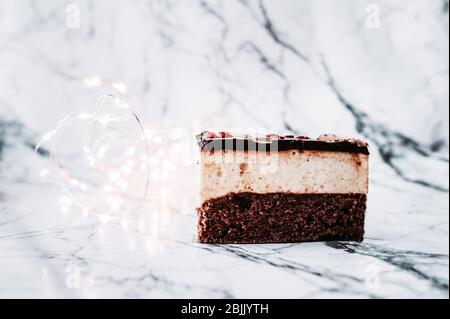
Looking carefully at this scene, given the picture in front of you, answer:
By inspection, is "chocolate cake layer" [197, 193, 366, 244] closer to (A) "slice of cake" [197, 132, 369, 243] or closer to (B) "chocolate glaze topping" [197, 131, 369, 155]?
(A) "slice of cake" [197, 132, 369, 243]

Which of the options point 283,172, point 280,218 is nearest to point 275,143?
point 283,172

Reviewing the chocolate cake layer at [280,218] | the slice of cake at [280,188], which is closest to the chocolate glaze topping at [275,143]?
the slice of cake at [280,188]

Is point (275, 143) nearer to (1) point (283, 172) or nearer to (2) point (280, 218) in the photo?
(1) point (283, 172)

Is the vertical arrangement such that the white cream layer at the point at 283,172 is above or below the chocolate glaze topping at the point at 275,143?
below

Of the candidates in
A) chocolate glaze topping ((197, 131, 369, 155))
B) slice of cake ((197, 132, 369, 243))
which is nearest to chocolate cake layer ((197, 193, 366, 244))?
slice of cake ((197, 132, 369, 243))

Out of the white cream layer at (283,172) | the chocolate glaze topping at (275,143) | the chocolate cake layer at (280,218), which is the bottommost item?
the chocolate cake layer at (280,218)

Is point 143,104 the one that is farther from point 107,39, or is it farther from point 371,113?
point 371,113

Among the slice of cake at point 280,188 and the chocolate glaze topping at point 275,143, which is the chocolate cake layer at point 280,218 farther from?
the chocolate glaze topping at point 275,143
